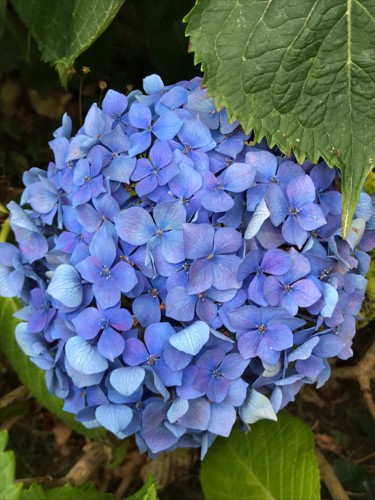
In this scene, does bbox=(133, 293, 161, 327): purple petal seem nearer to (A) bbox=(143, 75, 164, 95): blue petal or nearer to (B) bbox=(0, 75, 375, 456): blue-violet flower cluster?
(B) bbox=(0, 75, 375, 456): blue-violet flower cluster

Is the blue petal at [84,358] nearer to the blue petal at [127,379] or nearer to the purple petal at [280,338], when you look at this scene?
the blue petal at [127,379]

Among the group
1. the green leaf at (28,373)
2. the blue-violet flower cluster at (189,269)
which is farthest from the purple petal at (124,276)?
the green leaf at (28,373)

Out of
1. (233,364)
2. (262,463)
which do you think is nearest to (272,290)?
(233,364)

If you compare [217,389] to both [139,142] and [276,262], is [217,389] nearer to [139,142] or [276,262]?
[276,262]


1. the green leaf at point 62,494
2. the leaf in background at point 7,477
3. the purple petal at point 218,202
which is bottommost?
the green leaf at point 62,494

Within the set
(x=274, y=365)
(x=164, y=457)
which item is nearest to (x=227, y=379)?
(x=274, y=365)

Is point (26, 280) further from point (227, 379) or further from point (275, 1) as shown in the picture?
point (275, 1)

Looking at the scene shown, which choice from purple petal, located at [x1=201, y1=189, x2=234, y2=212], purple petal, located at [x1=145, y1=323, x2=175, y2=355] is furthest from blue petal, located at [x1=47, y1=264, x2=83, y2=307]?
purple petal, located at [x1=201, y1=189, x2=234, y2=212]
